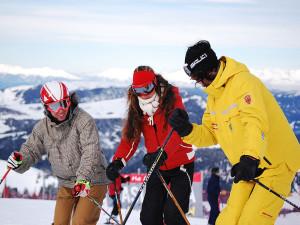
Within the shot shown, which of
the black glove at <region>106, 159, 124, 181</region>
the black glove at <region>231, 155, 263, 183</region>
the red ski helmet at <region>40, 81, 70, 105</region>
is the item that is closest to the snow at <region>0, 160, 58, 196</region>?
the black glove at <region>106, 159, 124, 181</region>

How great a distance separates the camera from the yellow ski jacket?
3711 millimetres

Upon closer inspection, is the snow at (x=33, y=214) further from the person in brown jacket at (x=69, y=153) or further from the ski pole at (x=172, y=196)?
the ski pole at (x=172, y=196)

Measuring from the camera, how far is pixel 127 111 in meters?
5.07

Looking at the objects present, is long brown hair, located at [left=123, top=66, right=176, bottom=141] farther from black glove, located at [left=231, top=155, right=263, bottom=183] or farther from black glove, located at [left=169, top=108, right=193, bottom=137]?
black glove, located at [left=231, top=155, right=263, bottom=183]

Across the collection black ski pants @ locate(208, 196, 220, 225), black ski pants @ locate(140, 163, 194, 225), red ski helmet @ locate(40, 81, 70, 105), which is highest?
red ski helmet @ locate(40, 81, 70, 105)

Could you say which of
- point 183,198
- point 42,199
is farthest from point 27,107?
point 183,198

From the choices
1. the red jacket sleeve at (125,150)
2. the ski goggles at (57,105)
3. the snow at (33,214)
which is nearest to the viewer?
the ski goggles at (57,105)

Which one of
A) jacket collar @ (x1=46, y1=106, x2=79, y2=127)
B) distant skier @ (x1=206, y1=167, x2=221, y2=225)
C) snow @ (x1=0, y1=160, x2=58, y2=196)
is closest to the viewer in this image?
jacket collar @ (x1=46, y1=106, x2=79, y2=127)

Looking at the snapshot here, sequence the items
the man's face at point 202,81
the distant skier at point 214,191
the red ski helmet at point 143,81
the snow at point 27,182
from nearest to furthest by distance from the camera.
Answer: the man's face at point 202,81
the red ski helmet at point 143,81
the distant skier at point 214,191
the snow at point 27,182

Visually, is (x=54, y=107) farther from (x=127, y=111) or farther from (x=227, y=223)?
(x=227, y=223)

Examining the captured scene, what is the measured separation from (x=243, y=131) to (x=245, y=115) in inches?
7.1

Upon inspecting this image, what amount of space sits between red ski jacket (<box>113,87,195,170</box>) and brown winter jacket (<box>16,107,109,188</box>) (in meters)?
0.24

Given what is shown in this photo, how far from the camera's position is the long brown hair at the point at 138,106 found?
193 inches

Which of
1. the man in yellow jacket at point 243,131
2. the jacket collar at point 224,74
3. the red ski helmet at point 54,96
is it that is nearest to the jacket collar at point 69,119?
the red ski helmet at point 54,96
